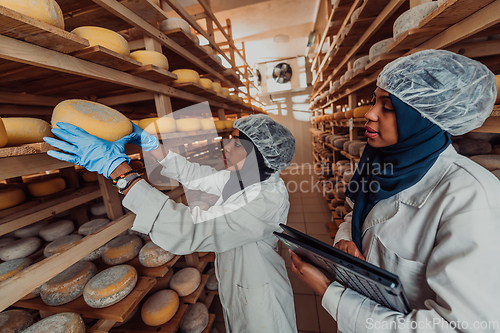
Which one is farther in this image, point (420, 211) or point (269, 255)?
point (269, 255)

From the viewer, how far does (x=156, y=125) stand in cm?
149

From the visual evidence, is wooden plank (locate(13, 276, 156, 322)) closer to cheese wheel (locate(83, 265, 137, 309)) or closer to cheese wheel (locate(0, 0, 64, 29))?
cheese wheel (locate(83, 265, 137, 309))

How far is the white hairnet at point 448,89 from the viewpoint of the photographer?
802 millimetres

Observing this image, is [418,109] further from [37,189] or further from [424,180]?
[37,189]

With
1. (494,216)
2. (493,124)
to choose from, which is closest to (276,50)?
(493,124)

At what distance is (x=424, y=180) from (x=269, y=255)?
99 cm

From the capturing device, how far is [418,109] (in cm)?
87

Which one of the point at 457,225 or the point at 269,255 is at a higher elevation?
the point at 457,225

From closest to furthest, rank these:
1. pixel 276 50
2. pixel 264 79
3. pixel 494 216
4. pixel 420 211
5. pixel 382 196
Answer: pixel 494 216 < pixel 420 211 < pixel 382 196 < pixel 276 50 < pixel 264 79

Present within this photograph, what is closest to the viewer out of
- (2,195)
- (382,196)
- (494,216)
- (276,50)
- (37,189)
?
(494,216)

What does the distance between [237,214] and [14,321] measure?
1.37 m

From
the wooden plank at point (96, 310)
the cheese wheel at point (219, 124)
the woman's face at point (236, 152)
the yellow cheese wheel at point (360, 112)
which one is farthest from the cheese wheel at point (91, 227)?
the yellow cheese wheel at point (360, 112)

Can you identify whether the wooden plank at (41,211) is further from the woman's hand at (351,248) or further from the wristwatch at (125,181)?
the woman's hand at (351,248)

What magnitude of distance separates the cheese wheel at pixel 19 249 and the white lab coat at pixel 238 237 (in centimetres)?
101
